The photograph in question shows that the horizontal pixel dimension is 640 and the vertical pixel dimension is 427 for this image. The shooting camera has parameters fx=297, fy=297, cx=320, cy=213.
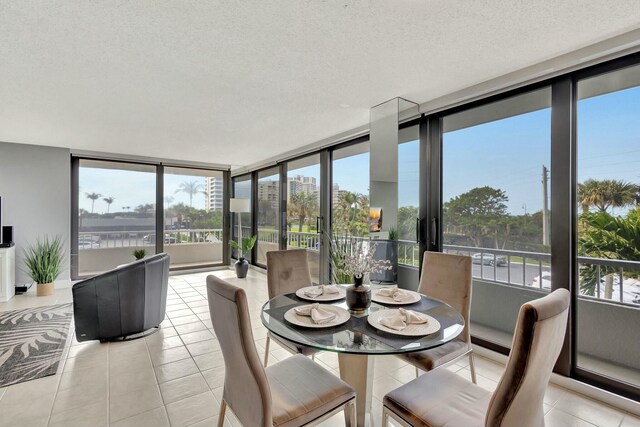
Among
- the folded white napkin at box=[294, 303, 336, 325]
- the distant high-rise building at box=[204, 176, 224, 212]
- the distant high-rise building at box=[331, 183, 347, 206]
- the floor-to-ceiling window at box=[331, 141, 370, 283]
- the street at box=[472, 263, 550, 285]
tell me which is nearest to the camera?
the folded white napkin at box=[294, 303, 336, 325]

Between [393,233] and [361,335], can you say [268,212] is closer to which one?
[393,233]

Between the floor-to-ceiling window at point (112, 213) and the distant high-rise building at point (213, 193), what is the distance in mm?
1167

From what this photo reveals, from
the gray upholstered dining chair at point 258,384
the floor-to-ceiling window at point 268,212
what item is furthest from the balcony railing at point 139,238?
the gray upholstered dining chair at point 258,384

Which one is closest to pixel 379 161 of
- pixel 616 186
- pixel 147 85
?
pixel 616 186

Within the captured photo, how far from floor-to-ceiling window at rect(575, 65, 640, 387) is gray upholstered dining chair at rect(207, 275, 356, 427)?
2.14 metres

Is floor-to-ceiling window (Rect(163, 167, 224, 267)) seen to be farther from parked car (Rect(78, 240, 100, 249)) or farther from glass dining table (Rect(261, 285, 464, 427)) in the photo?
glass dining table (Rect(261, 285, 464, 427))

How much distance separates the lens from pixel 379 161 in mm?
3430

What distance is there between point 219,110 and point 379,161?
1910mm

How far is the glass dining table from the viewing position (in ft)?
4.41

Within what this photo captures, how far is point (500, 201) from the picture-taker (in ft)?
9.35

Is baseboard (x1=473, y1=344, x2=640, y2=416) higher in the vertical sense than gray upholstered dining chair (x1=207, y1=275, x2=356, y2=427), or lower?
lower

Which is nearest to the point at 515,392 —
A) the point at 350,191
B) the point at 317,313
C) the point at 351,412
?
the point at 351,412

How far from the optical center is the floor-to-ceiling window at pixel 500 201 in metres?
2.59

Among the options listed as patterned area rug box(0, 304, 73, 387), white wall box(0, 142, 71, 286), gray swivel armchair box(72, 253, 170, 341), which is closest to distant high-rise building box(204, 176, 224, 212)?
white wall box(0, 142, 71, 286)
